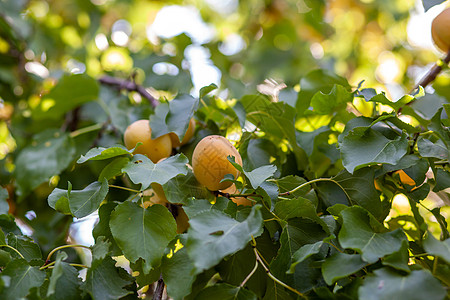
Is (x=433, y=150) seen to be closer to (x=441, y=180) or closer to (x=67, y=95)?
(x=441, y=180)

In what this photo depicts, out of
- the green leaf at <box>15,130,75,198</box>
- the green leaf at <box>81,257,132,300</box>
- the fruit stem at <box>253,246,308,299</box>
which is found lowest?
the green leaf at <box>15,130,75,198</box>

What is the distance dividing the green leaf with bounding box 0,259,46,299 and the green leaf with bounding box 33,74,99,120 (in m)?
0.55

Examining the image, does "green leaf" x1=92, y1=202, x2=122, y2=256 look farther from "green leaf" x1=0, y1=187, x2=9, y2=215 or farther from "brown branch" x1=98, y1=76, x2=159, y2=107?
"brown branch" x1=98, y1=76, x2=159, y2=107

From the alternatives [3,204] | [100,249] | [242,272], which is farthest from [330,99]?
[3,204]

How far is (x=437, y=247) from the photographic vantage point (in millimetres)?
413

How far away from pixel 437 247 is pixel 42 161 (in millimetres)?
773

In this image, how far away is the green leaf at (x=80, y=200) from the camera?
0.52 metres

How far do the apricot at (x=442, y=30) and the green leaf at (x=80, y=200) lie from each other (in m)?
A: 0.65

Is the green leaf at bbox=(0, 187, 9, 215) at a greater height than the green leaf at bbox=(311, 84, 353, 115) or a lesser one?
lesser

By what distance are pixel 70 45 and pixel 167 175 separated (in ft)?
4.14

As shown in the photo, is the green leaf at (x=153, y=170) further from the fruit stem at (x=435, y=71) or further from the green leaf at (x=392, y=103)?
the fruit stem at (x=435, y=71)

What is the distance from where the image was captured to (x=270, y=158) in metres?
0.71

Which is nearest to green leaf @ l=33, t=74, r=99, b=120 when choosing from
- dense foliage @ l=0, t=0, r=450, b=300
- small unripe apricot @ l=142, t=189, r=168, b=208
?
dense foliage @ l=0, t=0, r=450, b=300

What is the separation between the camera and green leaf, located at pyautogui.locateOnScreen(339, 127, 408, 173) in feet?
1.63
